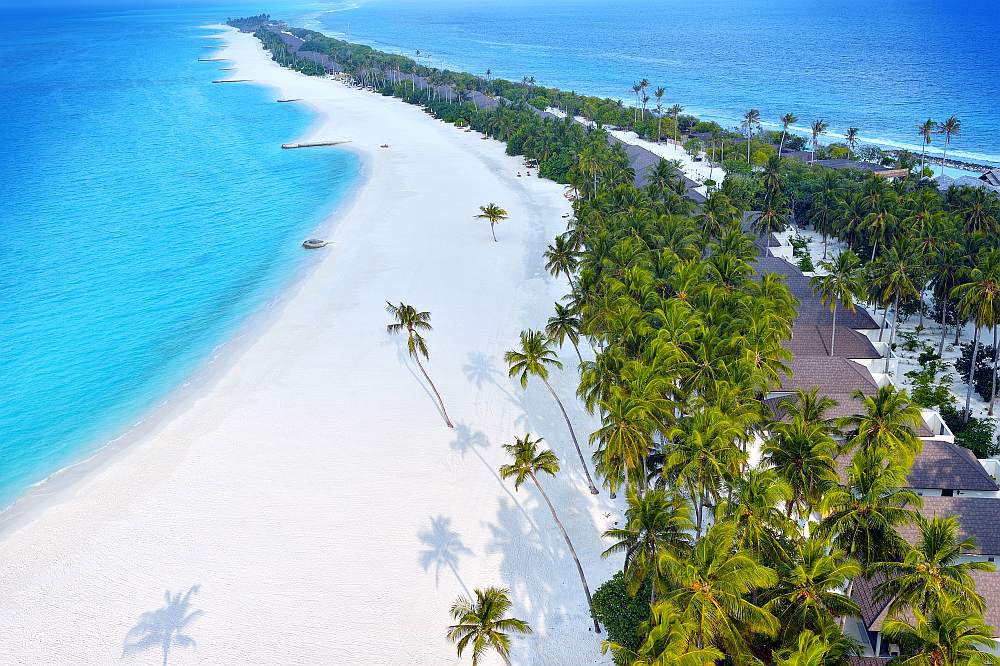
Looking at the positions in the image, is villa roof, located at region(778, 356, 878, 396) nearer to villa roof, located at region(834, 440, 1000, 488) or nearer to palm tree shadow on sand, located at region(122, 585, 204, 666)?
villa roof, located at region(834, 440, 1000, 488)

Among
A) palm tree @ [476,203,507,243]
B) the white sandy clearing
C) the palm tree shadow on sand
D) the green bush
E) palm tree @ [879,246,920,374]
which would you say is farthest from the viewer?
the white sandy clearing

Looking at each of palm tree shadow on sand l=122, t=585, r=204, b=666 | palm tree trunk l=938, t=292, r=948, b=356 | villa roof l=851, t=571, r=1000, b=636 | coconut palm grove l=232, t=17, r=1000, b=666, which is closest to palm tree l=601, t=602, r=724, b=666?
coconut palm grove l=232, t=17, r=1000, b=666

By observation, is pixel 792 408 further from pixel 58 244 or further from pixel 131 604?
pixel 58 244

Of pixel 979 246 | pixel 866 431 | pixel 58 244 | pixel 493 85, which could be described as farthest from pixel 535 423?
pixel 493 85

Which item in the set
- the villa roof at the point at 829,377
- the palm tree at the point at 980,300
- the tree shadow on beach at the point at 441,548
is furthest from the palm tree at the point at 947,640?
the palm tree at the point at 980,300

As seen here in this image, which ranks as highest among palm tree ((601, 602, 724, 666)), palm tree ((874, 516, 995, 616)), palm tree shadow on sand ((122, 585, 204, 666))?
palm tree ((874, 516, 995, 616))

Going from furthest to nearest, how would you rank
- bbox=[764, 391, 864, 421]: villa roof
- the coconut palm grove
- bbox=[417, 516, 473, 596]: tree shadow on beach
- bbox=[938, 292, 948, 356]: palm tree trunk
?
1. bbox=[938, 292, 948, 356]: palm tree trunk
2. bbox=[764, 391, 864, 421]: villa roof
3. bbox=[417, 516, 473, 596]: tree shadow on beach
4. the coconut palm grove

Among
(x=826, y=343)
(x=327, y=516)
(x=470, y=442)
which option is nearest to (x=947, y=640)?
(x=470, y=442)
